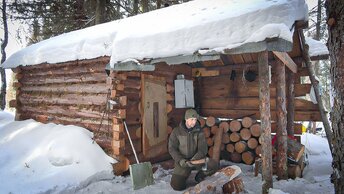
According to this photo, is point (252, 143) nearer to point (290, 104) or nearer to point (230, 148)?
point (230, 148)

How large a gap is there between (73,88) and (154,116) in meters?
2.45

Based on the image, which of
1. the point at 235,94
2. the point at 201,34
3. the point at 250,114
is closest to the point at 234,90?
the point at 235,94

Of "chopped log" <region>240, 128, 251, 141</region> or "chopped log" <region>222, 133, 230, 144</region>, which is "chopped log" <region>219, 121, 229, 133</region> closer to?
"chopped log" <region>222, 133, 230, 144</region>

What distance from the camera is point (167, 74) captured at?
24.7 feet

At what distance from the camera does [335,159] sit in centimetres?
313

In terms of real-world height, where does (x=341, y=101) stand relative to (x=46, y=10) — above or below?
below

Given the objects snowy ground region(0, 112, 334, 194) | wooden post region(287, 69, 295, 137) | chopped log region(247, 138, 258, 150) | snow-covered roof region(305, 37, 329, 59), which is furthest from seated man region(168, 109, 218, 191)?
snow-covered roof region(305, 37, 329, 59)

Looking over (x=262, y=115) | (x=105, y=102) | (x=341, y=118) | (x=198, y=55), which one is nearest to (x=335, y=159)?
(x=341, y=118)

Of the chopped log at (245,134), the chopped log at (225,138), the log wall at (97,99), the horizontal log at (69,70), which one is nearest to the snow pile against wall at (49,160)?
the log wall at (97,99)

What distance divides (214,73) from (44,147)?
16.9 feet

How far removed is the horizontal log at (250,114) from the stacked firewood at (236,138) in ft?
1.60

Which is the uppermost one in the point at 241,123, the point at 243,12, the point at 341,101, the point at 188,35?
the point at 243,12

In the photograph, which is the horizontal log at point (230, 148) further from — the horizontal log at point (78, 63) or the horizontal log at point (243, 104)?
the horizontal log at point (78, 63)

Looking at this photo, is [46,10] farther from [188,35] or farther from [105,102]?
[188,35]
